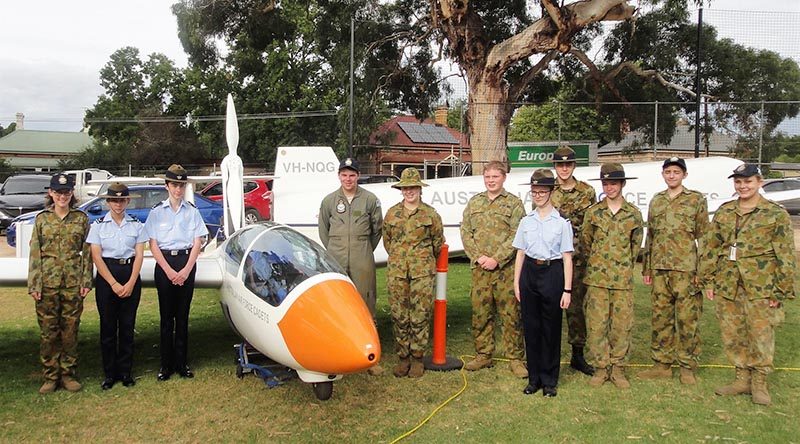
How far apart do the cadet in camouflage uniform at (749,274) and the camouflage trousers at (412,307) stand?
7.58ft

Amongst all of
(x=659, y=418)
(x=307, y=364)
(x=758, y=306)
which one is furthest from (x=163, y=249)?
(x=758, y=306)

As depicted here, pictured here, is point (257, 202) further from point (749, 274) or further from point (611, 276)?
point (749, 274)


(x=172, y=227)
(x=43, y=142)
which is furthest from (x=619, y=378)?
(x=43, y=142)

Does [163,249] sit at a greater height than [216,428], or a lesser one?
greater

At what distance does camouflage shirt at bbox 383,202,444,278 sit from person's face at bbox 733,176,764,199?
2.43m

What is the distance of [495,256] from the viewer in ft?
15.8

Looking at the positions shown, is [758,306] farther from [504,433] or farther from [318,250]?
[318,250]

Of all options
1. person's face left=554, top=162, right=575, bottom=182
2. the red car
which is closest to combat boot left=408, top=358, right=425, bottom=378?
person's face left=554, top=162, right=575, bottom=182

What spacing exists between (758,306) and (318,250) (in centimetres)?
345

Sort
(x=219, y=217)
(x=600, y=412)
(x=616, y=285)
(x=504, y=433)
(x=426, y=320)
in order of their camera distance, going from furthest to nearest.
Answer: (x=219, y=217), (x=426, y=320), (x=616, y=285), (x=600, y=412), (x=504, y=433)

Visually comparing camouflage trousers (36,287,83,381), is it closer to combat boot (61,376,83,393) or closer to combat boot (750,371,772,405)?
combat boot (61,376,83,393)

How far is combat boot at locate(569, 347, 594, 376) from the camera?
5098mm

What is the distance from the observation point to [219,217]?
13.5 m

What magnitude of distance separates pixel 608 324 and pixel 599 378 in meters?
0.50
